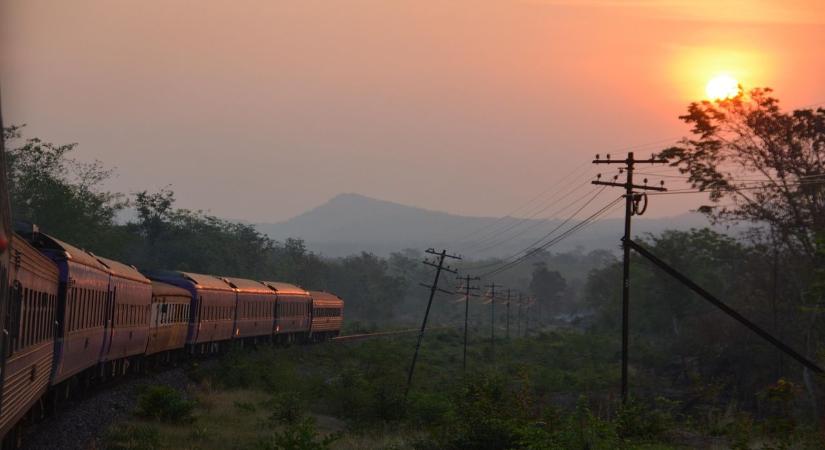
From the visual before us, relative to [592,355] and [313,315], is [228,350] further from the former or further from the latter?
[592,355]

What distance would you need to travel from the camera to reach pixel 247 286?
53.2 m

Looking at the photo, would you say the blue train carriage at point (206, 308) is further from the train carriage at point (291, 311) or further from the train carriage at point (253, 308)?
the train carriage at point (291, 311)

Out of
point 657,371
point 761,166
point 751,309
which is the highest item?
point 761,166

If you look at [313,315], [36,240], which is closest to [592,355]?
[313,315]

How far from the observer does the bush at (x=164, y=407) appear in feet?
80.1

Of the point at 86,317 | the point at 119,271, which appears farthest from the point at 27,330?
the point at 119,271

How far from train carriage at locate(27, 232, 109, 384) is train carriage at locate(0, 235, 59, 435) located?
0.52 metres

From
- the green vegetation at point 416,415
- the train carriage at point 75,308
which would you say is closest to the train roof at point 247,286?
the green vegetation at point 416,415

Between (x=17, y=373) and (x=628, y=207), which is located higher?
(x=628, y=207)

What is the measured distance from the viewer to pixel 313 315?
70375 millimetres

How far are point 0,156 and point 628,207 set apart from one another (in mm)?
30381

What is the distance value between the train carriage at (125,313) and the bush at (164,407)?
4.72 ft

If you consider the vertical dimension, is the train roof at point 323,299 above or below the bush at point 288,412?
above

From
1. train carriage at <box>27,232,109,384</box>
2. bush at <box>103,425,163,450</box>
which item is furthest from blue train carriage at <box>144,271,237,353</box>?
bush at <box>103,425,163,450</box>
